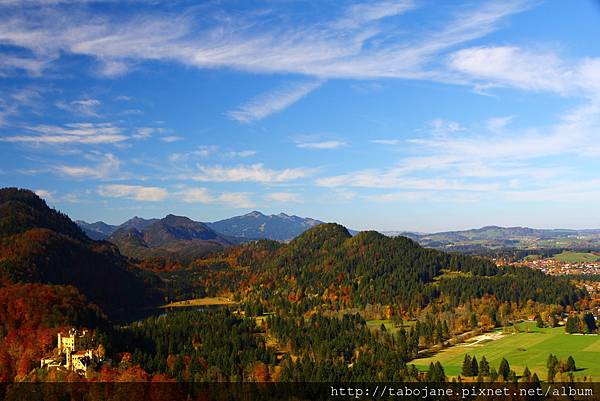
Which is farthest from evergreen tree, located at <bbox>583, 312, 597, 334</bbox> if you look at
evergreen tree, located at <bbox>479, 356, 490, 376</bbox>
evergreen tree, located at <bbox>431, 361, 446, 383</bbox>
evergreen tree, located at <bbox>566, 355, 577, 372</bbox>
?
evergreen tree, located at <bbox>431, 361, 446, 383</bbox>

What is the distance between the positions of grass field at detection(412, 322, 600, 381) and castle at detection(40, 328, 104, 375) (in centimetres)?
6643

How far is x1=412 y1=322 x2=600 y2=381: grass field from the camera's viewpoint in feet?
347

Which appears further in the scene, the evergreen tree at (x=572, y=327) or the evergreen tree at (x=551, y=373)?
the evergreen tree at (x=572, y=327)

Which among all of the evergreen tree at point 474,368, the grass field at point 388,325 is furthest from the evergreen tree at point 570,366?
the grass field at point 388,325

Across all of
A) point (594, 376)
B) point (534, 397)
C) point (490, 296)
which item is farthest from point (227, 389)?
point (490, 296)

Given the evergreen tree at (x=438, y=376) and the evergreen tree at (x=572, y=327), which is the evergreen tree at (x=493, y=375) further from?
the evergreen tree at (x=572, y=327)

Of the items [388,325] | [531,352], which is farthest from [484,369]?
[388,325]

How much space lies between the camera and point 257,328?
163625 millimetres

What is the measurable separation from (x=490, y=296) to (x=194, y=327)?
373 ft

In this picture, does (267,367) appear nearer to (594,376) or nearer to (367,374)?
(367,374)

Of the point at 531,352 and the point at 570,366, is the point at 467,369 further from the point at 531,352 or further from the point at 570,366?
the point at 531,352

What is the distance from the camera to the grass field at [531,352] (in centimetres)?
10569

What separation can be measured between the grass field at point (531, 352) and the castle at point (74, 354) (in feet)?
218

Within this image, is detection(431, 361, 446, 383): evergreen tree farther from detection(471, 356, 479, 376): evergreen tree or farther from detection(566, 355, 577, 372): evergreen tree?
detection(566, 355, 577, 372): evergreen tree
